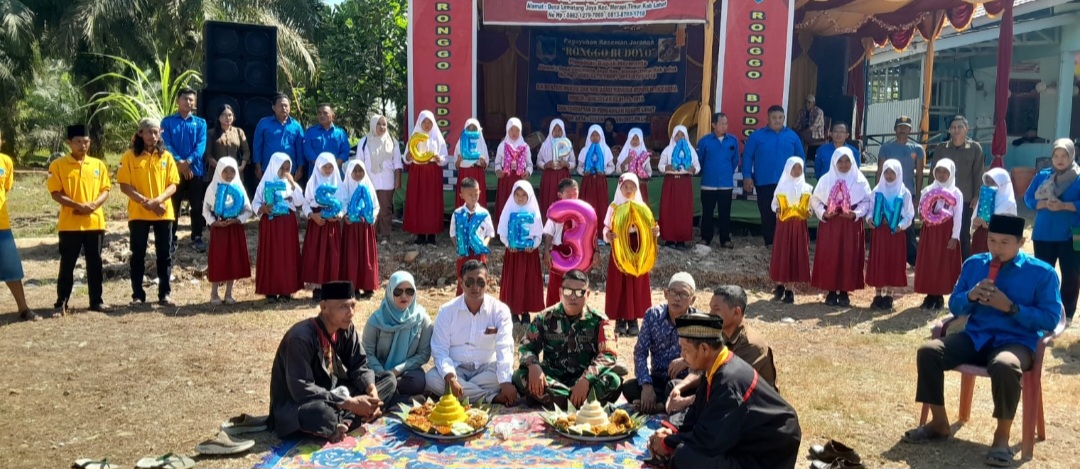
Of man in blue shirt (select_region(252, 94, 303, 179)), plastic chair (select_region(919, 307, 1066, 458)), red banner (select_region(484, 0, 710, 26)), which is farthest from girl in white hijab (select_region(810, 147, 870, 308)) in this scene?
man in blue shirt (select_region(252, 94, 303, 179))

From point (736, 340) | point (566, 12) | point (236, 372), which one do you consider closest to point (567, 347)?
point (736, 340)

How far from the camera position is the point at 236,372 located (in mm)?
6973

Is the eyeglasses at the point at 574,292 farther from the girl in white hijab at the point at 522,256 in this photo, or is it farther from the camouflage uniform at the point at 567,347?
the girl in white hijab at the point at 522,256

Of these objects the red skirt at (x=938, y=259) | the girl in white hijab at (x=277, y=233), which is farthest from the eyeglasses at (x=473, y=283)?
the red skirt at (x=938, y=259)

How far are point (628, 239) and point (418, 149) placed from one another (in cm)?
385

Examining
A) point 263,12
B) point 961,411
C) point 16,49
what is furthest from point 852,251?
point 16,49

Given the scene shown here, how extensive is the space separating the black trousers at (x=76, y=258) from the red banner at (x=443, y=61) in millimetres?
4922

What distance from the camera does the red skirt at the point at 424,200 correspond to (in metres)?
11.2

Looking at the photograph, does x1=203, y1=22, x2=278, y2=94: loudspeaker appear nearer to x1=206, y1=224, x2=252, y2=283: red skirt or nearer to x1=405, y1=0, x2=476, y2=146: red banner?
x1=405, y1=0, x2=476, y2=146: red banner

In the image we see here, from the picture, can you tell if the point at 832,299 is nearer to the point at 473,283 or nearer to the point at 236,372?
the point at 473,283

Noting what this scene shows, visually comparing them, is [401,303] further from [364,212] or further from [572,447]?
[364,212]

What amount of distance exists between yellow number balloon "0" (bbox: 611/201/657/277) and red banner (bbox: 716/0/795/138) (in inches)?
200

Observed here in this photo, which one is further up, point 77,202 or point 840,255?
point 77,202

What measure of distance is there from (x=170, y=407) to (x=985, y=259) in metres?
5.17
